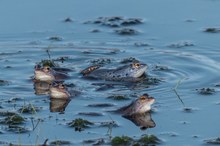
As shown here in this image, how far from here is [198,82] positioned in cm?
1241

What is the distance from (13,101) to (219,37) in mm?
4050

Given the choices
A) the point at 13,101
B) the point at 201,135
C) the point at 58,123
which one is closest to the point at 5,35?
the point at 13,101

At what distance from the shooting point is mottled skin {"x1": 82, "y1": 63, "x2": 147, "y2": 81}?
12.8m

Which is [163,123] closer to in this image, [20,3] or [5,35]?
[5,35]

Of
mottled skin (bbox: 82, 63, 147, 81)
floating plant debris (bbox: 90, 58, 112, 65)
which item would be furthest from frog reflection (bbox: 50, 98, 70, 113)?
floating plant debris (bbox: 90, 58, 112, 65)

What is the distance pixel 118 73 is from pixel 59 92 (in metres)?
1.27

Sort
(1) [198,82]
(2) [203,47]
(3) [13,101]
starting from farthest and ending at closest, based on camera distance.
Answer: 1. (2) [203,47]
2. (1) [198,82]
3. (3) [13,101]

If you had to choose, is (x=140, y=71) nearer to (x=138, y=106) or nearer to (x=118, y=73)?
(x=118, y=73)

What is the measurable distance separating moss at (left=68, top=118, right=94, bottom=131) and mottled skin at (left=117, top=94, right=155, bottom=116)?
58cm

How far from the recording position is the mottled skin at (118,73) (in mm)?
12766

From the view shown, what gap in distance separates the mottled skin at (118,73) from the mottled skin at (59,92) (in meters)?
1.00

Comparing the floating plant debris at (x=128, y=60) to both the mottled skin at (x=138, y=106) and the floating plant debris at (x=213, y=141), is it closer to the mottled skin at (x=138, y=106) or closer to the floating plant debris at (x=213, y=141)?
the mottled skin at (x=138, y=106)

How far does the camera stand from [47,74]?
1273cm

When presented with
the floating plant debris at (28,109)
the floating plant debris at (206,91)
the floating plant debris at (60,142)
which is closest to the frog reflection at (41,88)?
the floating plant debris at (28,109)
